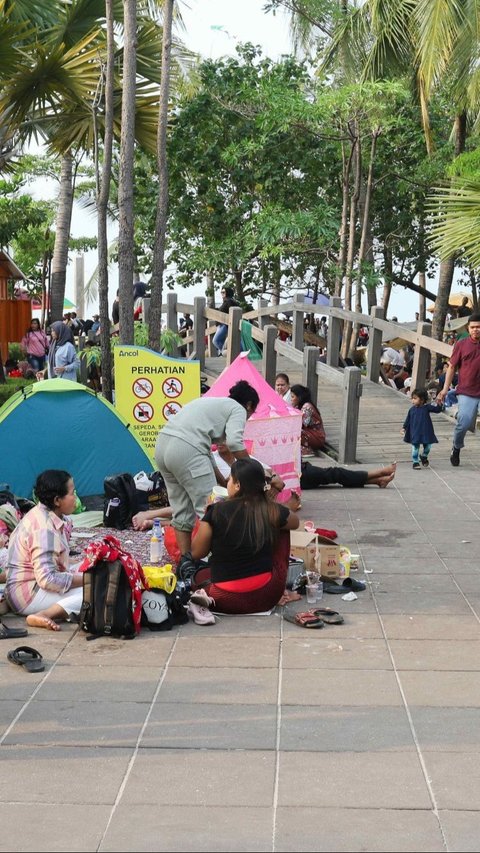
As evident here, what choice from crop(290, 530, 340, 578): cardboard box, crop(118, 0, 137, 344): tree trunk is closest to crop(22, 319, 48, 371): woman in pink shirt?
crop(118, 0, 137, 344): tree trunk

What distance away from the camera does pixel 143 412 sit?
1226cm

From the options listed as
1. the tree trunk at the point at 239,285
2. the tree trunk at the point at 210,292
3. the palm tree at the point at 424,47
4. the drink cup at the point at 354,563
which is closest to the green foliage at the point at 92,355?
the tree trunk at the point at 239,285

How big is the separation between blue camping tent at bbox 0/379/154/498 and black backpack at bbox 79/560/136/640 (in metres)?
4.00

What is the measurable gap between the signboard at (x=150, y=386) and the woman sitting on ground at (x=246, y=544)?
4806 millimetres

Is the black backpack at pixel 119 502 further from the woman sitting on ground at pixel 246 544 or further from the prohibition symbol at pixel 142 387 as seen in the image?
the woman sitting on ground at pixel 246 544

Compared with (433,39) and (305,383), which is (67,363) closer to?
(305,383)

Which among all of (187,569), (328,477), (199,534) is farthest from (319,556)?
(328,477)

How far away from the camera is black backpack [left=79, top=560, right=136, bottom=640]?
23.1ft

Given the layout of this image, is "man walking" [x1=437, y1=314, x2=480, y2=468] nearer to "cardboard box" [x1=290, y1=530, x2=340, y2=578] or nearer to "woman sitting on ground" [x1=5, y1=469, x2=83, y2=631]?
"cardboard box" [x1=290, y1=530, x2=340, y2=578]

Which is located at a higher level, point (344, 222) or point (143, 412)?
point (344, 222)

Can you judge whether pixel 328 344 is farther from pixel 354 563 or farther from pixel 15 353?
pixel 15 353

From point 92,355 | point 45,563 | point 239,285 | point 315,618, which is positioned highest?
point 239,285

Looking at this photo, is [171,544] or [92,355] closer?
[171,544]

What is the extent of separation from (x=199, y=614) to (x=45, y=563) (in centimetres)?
104
